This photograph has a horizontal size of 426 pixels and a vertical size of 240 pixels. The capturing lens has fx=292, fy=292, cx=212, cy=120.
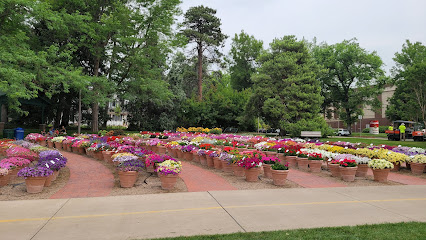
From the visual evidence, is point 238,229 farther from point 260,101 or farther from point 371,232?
point 260,101

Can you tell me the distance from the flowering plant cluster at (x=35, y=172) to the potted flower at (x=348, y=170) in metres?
8.37

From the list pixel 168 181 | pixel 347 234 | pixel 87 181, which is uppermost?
pixel 168 181

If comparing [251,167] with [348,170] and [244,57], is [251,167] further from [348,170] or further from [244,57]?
[244,57]

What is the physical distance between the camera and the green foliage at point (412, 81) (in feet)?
115

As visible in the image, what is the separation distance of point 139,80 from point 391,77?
41093mm

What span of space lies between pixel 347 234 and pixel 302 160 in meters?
6.67

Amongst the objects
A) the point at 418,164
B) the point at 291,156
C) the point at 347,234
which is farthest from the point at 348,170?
the point at 347,234

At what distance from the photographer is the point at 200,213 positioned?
5.55 m

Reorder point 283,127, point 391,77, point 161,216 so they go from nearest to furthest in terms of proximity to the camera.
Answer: point 161,216
point 283,127
point 391,77

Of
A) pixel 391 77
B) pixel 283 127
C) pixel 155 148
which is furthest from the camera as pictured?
pixel 391 77

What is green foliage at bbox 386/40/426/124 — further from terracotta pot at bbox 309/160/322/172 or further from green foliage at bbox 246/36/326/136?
terracotta pot at bbox 309/160/322/172

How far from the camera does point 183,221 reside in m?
5.07

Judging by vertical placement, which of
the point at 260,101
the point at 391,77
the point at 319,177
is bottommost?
the point at 319,177

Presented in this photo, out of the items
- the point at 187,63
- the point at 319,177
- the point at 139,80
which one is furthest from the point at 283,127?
the point at 187,63
